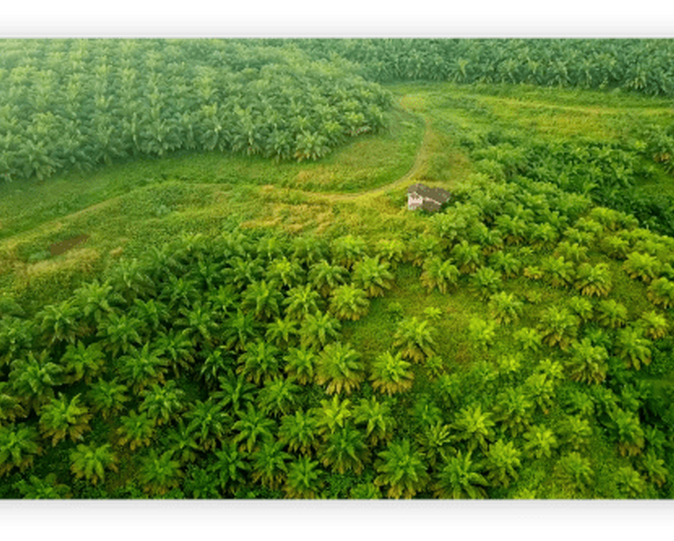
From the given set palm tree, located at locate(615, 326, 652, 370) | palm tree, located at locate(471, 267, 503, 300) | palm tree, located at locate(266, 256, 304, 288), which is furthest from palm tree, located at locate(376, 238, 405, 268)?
palm tree, located at locate(615, 326, 652, 370)

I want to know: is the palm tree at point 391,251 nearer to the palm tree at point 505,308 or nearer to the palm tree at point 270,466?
the palm tree at point 505,308

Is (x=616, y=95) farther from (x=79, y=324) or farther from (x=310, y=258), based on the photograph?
(x=79, y=324)

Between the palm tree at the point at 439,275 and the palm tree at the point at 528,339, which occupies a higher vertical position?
the palm tree at the point at 439,275

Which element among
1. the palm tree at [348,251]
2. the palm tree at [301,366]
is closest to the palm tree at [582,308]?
the palm tree at [348,251]

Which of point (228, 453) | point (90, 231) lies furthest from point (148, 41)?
point (228, 453)

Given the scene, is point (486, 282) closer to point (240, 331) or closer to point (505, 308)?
point (505, 308)

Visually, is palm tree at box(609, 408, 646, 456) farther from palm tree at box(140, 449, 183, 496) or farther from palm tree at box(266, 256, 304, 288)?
palm tree at box(140, 449, 183, 496)
